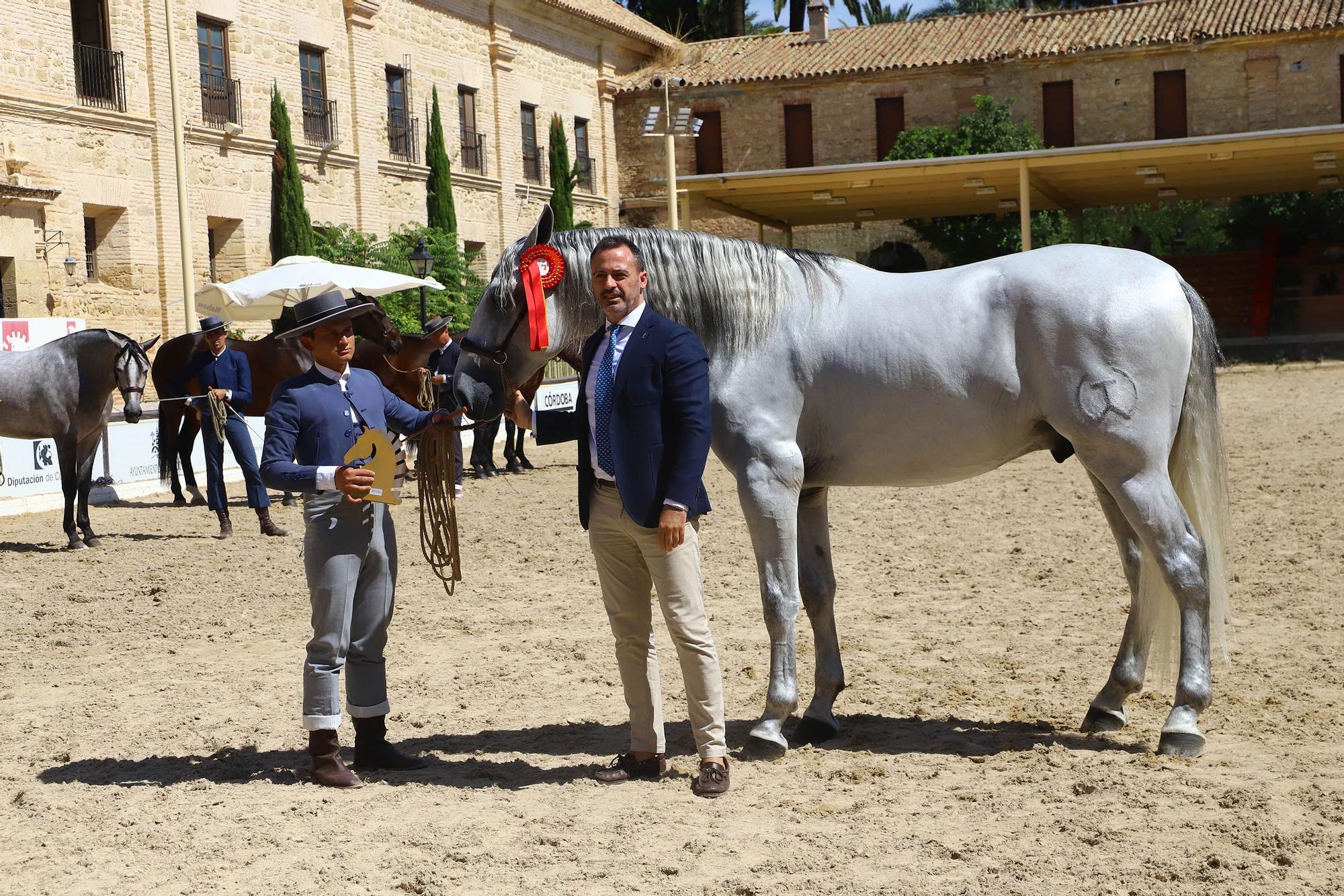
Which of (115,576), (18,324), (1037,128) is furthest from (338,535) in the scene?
(1037,128)

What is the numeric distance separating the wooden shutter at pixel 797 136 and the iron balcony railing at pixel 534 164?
366 inches

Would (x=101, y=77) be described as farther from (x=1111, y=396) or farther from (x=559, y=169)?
(x=1111, y=396)

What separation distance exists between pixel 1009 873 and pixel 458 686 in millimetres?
3322

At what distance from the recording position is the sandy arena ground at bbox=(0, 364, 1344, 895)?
389 centimetres

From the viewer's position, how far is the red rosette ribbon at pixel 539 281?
190 inches

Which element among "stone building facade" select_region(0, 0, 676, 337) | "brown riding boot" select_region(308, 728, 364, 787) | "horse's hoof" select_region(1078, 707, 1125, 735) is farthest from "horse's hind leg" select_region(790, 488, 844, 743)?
"stone building facade" select_region(0, 0, 676, 337)

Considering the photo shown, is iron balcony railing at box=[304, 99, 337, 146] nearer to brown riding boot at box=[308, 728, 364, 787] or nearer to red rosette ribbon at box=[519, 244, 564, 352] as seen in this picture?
red rosette ribbon at box=[519, 244, 564, 352]

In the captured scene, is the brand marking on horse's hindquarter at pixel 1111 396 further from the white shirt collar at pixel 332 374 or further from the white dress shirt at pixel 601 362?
the white shirt collar at pixel 332 374

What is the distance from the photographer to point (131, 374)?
Result: 456 inches

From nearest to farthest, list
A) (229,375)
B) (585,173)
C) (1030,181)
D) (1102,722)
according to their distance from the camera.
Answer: (1102,722), (229,375), (1030,181), (585,173)

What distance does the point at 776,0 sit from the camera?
4972cm

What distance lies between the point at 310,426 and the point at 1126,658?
10.6 feet

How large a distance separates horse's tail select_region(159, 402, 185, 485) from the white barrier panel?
230 cm

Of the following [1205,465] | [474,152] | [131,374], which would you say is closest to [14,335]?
[131,374]
